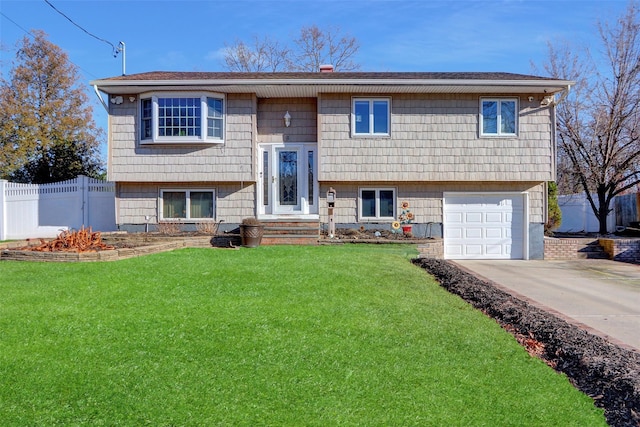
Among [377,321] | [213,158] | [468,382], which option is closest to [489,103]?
[213,158]

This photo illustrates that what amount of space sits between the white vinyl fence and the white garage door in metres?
10.4

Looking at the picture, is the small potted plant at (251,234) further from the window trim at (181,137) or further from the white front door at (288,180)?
the window trim at (181,137)

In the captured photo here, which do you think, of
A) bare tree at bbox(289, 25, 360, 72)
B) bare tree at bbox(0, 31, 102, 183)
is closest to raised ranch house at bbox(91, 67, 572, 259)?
bare tree at bbox(0, 31, 102, 183)

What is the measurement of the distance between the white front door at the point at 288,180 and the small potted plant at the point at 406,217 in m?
2.47

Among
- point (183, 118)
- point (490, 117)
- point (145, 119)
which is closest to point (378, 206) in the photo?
point (490, 117)

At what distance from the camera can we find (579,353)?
4184 mm

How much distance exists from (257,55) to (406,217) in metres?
18.7

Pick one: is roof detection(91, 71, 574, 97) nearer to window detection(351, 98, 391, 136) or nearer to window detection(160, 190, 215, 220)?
window detection(351, 98, 391, 136)

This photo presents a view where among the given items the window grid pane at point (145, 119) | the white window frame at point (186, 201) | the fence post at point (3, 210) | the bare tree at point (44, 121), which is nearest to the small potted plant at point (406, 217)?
the white window frame at point (186, 201)

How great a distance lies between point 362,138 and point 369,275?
6713mm

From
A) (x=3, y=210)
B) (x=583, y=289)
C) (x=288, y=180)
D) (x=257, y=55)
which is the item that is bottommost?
(x=583, y=289)

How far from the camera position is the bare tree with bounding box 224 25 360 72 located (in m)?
28.2

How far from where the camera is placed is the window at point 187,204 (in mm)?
13805

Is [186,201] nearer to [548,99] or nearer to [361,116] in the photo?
[361,116]
